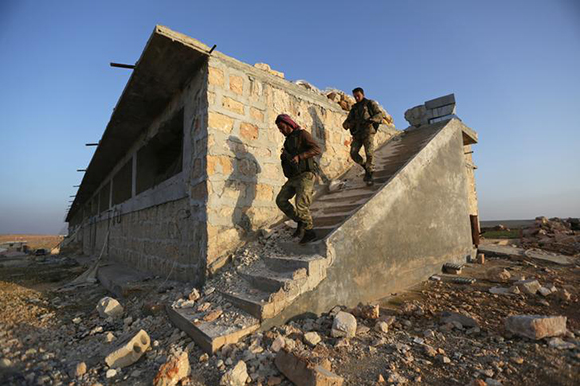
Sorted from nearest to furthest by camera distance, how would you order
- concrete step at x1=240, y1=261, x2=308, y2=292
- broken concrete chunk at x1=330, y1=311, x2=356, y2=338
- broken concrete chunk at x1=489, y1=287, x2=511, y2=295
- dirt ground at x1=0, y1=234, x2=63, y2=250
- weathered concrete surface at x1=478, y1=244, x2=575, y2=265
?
broken concrete chunk at x1=330, y1=311, x2=356, y2=338
concrete step at x1=240, y1=261, x2=308, y2=292
broken concrete chunk at x1=489, y1=287, x2=511, y2=295
weathered concrete surface at x1=478, y1=244, x2=575, y2=265
dirt ground at x1=0, y1=234, x2=63, y2=250

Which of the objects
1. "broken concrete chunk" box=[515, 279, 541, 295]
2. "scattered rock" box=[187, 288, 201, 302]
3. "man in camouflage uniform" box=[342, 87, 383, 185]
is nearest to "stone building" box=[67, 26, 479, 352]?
"scattered rock" box=[187, 288, 201, 302]

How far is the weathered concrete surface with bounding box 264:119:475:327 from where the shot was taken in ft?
10.8

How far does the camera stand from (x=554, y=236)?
8.08m

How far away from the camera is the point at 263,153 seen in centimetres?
452

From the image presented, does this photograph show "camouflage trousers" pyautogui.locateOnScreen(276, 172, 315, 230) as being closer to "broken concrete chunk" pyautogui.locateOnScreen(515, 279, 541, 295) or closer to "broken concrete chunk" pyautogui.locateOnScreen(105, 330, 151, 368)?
"broken concrete chunk" pyautogui.locateOnScreen(105, 330, 151, 368)

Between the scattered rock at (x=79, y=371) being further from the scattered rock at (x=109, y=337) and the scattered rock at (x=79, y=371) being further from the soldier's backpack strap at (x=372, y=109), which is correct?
the soldier's backpack strap at (x=372, y=109)

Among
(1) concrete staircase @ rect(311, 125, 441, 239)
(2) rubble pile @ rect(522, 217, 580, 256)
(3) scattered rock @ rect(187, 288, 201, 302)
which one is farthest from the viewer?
(2) rubble pile @ rect(522, 217, 580, 256)

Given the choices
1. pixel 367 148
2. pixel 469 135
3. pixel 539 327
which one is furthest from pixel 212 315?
pixel 469 135

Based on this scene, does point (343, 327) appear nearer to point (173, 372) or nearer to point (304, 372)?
point (304, 372)

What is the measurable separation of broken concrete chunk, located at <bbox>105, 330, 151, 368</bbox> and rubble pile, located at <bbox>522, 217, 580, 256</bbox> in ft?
29.6

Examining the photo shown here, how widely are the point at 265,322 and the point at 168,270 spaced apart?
2.84 m

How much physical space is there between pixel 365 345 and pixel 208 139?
3.09 m

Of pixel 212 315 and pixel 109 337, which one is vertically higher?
pixel 212 315

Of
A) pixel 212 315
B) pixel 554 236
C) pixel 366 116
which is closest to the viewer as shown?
pixel 212 315
